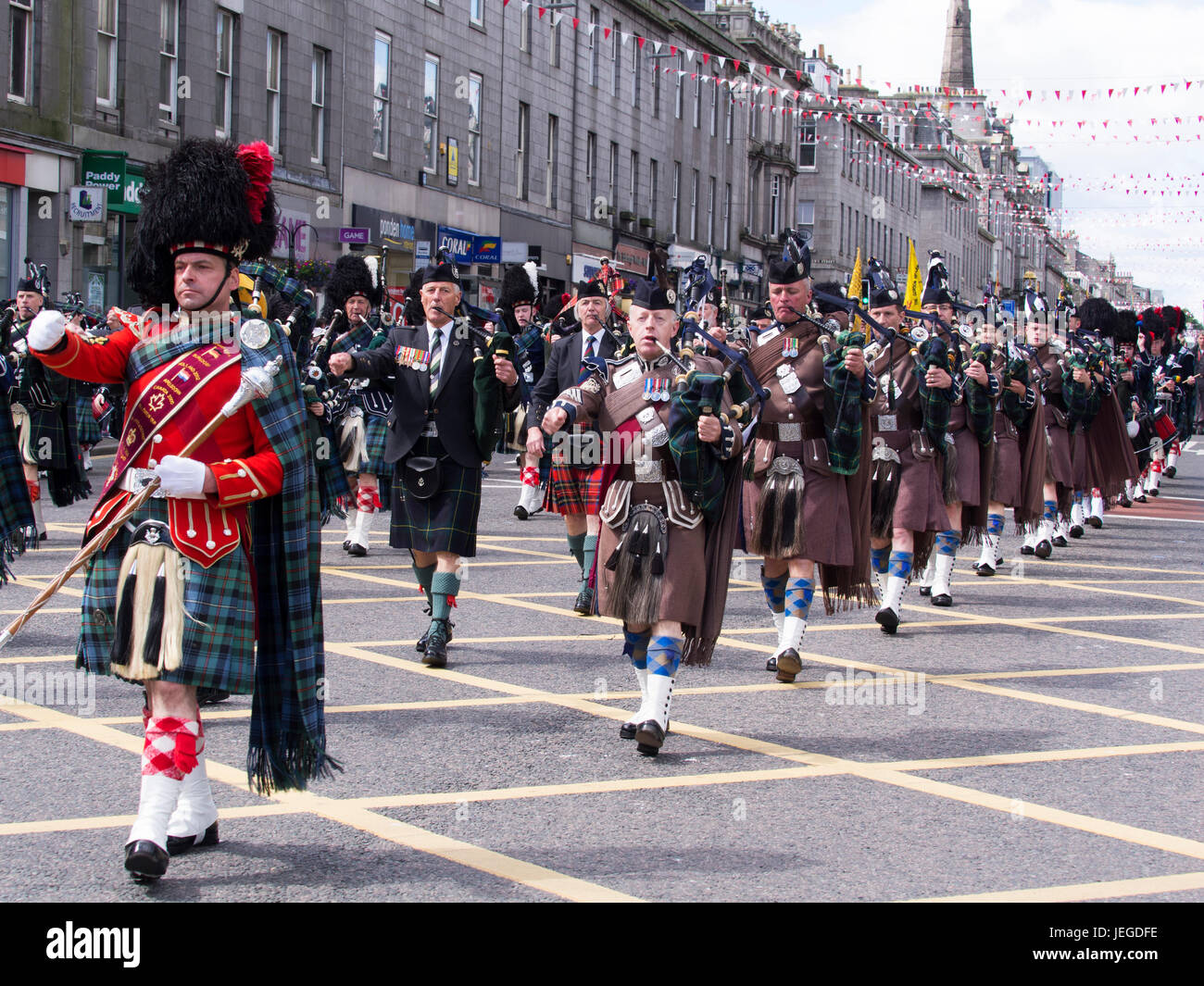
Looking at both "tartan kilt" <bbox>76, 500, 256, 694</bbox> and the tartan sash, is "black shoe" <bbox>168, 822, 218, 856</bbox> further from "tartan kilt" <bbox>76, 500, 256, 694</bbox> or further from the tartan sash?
the tartan sash

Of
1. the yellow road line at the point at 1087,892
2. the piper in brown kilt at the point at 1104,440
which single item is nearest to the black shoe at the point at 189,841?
the yellow road line at the point at 1087,892

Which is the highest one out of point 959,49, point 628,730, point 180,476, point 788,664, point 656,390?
point 959,49

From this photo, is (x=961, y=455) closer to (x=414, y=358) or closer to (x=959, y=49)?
(x=414, y=358)

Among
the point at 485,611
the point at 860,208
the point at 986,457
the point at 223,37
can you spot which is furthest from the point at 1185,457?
the point at 860,208

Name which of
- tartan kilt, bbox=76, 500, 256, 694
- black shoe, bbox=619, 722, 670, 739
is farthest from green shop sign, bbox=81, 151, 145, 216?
tartan kilt, bbox=76, 500, 256, 694

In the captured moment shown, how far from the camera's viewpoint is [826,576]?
326 inches

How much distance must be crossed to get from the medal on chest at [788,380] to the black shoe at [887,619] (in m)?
2.04

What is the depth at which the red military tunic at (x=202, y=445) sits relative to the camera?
4.38 metres

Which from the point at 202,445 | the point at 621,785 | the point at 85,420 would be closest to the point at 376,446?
the point at 85,420

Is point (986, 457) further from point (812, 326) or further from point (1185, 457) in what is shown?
point (1185, 457)

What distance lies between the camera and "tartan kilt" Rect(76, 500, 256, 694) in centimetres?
437

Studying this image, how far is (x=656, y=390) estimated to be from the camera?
626cm

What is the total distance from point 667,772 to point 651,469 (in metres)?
1.27
